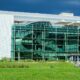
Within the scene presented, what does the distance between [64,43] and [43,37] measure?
387 centimetres

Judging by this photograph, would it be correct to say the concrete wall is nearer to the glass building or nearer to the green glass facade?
the glass building

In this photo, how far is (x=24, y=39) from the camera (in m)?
71.5

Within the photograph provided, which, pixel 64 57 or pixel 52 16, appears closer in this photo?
pixel 64 57

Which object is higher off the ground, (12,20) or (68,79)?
(12,20)

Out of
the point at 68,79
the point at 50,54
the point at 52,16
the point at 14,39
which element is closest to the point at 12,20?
the point at 14,39

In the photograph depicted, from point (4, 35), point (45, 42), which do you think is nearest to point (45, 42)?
point (45, 42)

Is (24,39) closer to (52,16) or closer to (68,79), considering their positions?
(52,16)

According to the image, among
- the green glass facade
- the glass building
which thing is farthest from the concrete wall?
the green glass facade

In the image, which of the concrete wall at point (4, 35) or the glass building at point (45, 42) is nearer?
the glass building at point (45, 42)

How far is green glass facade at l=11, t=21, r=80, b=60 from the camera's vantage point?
71.4 m

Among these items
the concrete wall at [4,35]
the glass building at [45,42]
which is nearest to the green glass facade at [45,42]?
the glass building at [45,42]

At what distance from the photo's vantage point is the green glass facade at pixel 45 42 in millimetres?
71375

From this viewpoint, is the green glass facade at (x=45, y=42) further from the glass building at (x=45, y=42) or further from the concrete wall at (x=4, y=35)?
the concrete wall at (x=4, y=35)

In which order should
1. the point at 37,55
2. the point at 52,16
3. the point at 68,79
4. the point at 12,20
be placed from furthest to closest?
the point at 52,16
the point at 12,20
the point at 37,55
the point at 68,79
